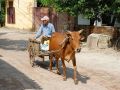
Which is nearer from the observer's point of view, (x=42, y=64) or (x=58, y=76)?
(x=58, y=76)

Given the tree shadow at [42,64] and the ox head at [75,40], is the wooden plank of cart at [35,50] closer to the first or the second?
the tree shadow at [42,64]

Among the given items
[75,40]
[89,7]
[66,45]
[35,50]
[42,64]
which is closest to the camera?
[75,40]

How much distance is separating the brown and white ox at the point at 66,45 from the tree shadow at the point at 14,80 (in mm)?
1226

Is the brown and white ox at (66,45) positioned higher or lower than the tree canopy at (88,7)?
lower

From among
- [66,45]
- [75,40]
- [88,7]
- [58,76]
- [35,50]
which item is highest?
[88,7]

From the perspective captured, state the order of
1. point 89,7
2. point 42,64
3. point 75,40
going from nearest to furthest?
1. point 75,40
2. point 42,64
3. point 89,7

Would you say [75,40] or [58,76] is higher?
[75,40]

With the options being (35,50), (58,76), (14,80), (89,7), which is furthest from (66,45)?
(89,7)

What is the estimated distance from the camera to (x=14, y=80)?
11.3 meters

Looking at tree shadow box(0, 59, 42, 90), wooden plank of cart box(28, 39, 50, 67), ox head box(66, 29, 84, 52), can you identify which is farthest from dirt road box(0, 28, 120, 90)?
ox head box(66, 29, 84, 52)

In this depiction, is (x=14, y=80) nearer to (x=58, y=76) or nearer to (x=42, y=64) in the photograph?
(x=58, y=76)

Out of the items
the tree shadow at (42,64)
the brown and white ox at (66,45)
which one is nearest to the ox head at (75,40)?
the brown and white ox at (66,45)

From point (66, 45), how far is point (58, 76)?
1.26 meters

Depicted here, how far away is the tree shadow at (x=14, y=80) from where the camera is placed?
10.3 meters
